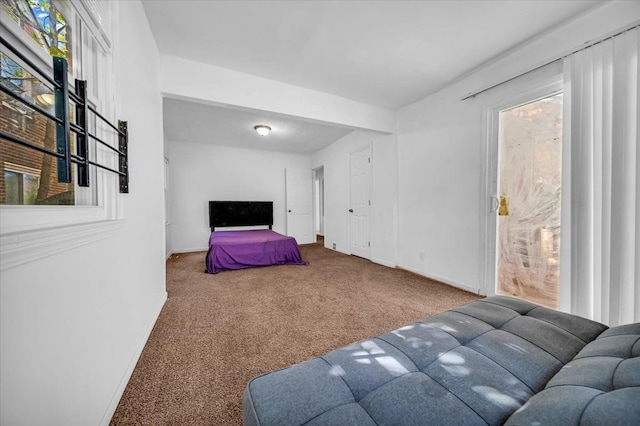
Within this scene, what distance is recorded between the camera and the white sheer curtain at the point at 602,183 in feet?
5.21

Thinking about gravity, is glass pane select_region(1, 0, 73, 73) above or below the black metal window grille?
above

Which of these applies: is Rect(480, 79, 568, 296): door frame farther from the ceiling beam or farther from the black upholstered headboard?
the black upholstered headboard

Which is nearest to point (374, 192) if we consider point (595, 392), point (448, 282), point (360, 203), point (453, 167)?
point (360, 203)

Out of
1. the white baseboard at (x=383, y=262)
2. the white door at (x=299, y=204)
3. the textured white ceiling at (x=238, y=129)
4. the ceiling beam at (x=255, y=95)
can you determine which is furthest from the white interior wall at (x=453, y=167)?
the white door at (x=299, y=204)

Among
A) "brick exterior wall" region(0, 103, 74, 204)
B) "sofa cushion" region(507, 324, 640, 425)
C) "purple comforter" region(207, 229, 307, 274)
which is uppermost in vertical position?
"brick exterior wall" region(0, 103, 74, 204)

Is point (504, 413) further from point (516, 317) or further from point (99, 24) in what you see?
point (99, 24)

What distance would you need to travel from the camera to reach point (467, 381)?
0.75 meters

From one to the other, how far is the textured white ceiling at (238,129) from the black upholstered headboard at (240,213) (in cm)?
138

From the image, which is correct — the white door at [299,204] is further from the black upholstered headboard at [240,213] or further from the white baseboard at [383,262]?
the white baseboard at [383,262]

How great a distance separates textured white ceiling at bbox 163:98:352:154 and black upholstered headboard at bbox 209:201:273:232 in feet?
4.52

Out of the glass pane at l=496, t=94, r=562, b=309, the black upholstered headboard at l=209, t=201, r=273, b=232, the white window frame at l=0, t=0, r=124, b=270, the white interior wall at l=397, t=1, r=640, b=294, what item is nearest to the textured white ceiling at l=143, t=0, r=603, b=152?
the white interior wall at l=397, t=1, r=640, b=294

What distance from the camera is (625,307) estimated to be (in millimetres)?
1599

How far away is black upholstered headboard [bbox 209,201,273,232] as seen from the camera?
17.5 feet

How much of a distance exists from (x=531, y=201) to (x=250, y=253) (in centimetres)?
357
